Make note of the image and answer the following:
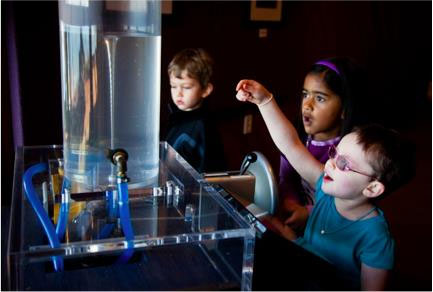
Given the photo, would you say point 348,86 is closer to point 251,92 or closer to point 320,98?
point 320,98

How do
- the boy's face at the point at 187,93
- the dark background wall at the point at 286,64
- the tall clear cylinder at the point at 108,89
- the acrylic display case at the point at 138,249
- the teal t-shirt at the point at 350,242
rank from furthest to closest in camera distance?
the dark background wall at the point at 286,64, the boy's face at the point at 187,93, the teal t-shirt at the point at 350,242, the tall clear cylinder at the point at 108,89, the acrylic display case at the point at 138,249

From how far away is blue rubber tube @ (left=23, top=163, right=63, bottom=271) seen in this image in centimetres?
62

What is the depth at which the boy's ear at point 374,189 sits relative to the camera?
1.05 m

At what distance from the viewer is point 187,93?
5.26 feet

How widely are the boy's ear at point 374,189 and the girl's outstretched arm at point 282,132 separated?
0.63 ft

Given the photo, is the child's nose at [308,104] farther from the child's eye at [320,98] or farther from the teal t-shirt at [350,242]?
the teal t-shirt at [350,242]

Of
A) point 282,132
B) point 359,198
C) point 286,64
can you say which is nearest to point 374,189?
point 359,198

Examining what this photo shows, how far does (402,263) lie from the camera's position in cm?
217

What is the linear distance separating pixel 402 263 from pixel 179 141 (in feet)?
4.10

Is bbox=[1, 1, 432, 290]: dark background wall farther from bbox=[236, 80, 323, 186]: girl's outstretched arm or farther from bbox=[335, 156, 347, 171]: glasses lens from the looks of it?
bbox=[335, 156, 347, 171]: glasses lens

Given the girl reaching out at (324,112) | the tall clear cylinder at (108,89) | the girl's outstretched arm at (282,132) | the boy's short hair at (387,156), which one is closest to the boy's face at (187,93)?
the girl reaching out at (324,112)

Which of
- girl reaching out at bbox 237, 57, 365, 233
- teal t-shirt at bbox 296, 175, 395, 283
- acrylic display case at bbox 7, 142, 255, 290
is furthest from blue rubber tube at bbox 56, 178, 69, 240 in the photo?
girl reaching out at bbox 237, 57, 365, 233

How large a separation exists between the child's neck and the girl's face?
42 cm

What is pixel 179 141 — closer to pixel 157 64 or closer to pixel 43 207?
pixel 157 64
